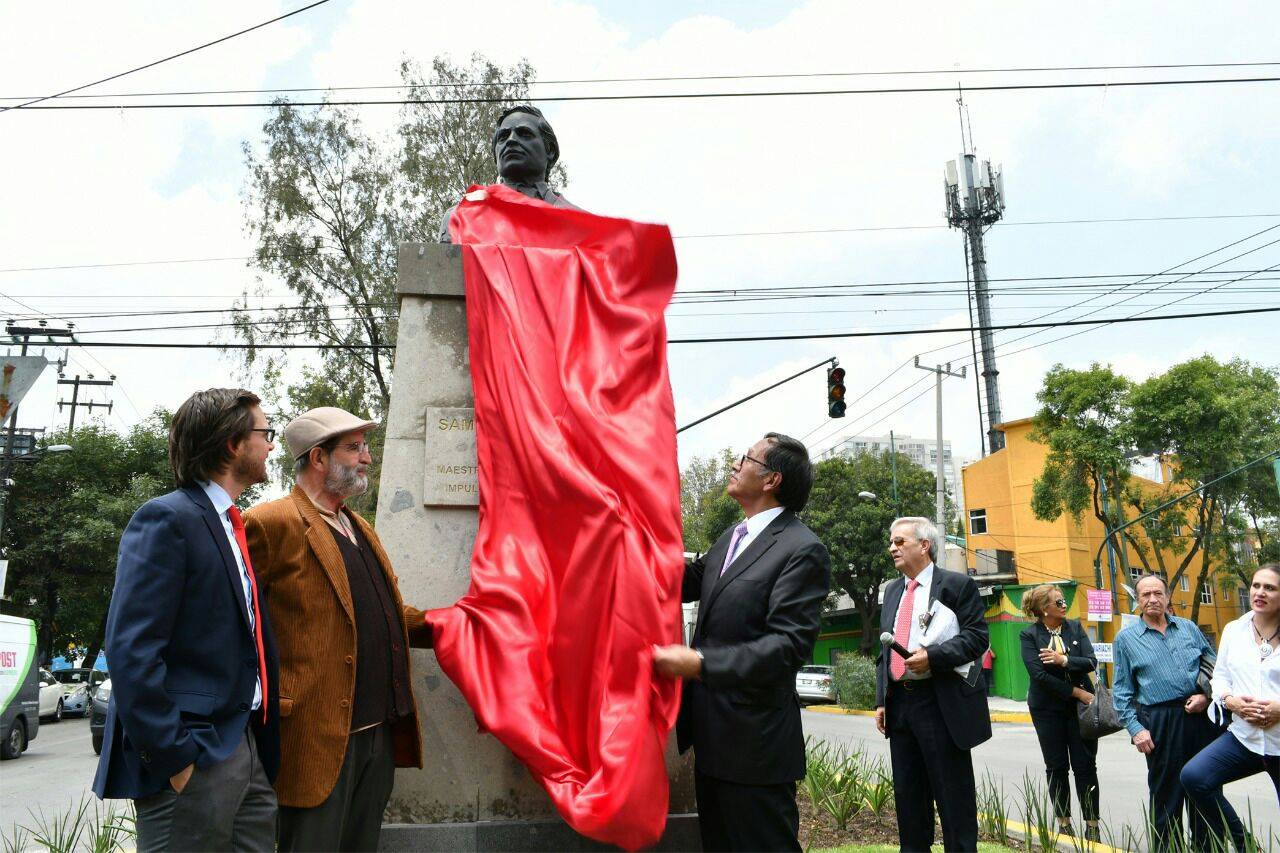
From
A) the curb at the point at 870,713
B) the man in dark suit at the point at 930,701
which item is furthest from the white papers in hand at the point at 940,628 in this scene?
the curb at the point at 870,713

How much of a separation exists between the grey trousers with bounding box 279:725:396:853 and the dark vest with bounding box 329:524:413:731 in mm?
73

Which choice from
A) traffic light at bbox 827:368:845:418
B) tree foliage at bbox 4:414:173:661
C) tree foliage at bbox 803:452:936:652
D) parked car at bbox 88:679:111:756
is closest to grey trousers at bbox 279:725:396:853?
parked car at bbox 88:679:111:756

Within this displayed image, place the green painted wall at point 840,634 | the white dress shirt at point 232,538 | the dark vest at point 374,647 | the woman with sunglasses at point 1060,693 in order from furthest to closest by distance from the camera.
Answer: the green painted wall at point 840,634
the woman with sunglasses at point 1060,693
the dark vest at point 374,647
the white dress shirt at point 232,538

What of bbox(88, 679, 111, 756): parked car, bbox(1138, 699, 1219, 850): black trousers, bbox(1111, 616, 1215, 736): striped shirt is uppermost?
bbox(1111, 616, 1215, 736): striped shirt

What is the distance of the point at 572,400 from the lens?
4.05 meters

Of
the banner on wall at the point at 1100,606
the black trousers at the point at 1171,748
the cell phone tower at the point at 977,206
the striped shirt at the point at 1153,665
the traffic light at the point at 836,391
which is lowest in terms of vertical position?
the black trousers at the point at 1171,748

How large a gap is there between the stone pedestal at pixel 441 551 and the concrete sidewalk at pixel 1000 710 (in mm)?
16156

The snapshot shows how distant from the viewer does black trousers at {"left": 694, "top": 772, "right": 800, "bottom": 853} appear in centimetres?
337

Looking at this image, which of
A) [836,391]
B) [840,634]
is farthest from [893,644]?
[840,634]

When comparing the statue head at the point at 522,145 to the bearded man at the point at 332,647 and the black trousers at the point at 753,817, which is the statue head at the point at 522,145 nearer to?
the bearded man at the point at 332,647

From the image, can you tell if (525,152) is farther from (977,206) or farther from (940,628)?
(977,206)

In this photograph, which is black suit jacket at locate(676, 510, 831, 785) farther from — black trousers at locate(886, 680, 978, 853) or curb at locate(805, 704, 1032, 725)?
curb at locate(805, 704, 1032, 725)

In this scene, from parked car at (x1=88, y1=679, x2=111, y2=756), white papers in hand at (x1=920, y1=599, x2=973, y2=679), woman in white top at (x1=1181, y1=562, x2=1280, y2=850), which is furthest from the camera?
parked car at (x1=88, y1=679, x2=111, y2=756)

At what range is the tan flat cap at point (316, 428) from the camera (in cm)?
346
